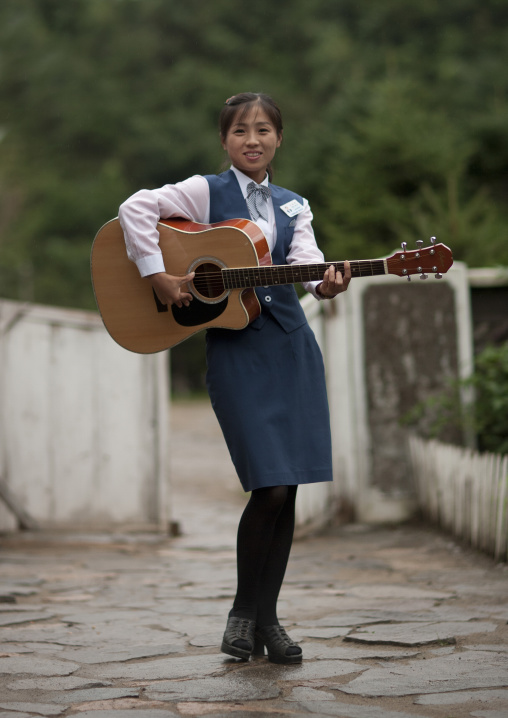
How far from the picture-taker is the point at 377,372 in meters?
6.15

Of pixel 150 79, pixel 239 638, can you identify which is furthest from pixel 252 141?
pixel 150 79

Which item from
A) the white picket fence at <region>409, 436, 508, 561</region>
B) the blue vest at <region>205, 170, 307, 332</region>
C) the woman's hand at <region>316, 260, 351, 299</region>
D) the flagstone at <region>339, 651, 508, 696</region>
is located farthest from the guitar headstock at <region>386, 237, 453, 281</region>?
the white picket fence at <region>409, 436, 508, 561</region>

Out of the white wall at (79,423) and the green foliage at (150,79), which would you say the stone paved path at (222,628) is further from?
the green foliage at (150,79)

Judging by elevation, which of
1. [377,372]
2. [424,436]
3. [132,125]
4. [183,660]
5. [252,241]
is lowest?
[183,660]

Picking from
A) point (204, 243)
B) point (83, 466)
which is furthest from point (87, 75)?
point (204, 243)

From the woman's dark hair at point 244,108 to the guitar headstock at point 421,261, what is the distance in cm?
62

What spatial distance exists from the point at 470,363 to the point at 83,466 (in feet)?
8.16

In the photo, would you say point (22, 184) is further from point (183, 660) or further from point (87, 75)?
point (183, 660)

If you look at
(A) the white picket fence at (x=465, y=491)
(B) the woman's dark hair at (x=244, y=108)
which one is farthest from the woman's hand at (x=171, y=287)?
(A) the white picket fence at (x=465, y=491)

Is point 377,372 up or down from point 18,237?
down

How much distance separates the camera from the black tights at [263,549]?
124 inches

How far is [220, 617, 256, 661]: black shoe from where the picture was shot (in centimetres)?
309

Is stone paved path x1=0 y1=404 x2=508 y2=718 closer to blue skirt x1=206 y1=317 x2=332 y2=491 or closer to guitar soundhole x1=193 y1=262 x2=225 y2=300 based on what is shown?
blue skirt x1=206 y1=317 x2=332 y2=491

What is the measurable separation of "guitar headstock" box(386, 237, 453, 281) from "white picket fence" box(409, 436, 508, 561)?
70.8 inches
